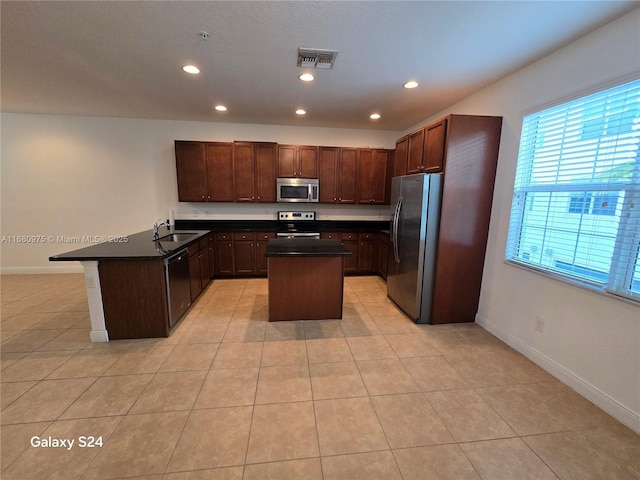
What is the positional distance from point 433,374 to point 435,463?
2.66 ft

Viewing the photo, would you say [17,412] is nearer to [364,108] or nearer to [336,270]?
[336,270]

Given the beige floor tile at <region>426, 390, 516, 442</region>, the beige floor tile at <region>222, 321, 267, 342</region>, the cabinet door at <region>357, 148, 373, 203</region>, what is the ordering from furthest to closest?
the cabinet door at <region>357, 148, 373, 203</region>, the beige floor tile at <region>222, 321, 267, 342</region>, the beige floor tile at <region>426, 390, 516, 442</region>

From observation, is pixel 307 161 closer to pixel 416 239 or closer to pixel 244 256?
pixel 244 256

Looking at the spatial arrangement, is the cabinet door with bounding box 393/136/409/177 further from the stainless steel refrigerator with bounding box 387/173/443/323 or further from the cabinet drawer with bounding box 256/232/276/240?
the cabinet drawer with bounding box 256/232/276/240

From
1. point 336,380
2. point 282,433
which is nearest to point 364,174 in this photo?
point 336,380

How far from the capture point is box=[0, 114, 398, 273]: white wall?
4.34m

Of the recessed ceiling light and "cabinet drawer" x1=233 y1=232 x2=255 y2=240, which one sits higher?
the recessed ceiling light

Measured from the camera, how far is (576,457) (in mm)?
1521

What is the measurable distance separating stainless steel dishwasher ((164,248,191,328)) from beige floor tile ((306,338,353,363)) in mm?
1510

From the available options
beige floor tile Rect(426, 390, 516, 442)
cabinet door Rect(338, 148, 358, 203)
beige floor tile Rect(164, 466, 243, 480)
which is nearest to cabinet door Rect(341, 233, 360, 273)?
cabinet door Rect(338, 148, 358, 203)

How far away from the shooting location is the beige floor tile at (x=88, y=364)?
215 cm

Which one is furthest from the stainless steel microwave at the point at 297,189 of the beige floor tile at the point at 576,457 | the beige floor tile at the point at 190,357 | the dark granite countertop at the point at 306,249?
the beige floor tile at the point at 576,457

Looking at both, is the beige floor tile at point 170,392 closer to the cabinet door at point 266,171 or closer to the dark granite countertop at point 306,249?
the dark granite countertop at point 306,249

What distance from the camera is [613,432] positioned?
1691mm
